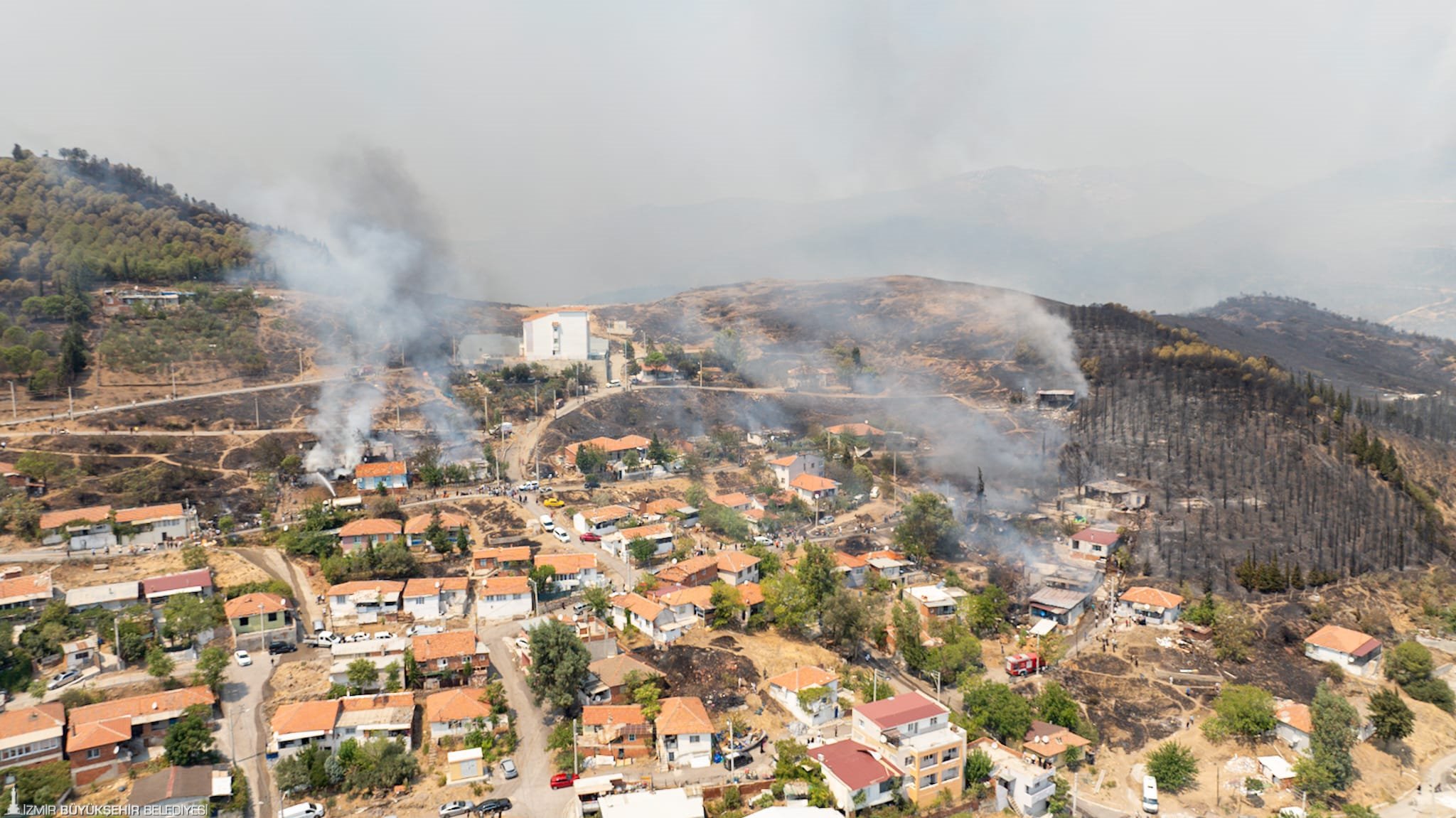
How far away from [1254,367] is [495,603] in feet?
185

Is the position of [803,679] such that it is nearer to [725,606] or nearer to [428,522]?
[725,606]

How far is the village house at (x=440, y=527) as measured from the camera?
3772 centimetres

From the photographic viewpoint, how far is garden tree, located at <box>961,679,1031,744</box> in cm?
2619

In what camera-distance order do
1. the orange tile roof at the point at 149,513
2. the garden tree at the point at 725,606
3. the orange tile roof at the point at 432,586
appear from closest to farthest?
1. the garden tree at the point at 725,606
2. the orange tile roof at the point at 432,586
3. the orange tile roof at the point at 149,513

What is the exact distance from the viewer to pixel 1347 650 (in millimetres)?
32938

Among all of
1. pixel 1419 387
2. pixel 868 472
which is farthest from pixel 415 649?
pixel 1419 387

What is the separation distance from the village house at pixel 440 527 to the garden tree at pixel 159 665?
10788 millimetres

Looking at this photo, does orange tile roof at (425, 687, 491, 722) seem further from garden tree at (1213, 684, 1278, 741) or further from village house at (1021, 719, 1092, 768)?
garden tree at (1213, 684, 1278, 741)

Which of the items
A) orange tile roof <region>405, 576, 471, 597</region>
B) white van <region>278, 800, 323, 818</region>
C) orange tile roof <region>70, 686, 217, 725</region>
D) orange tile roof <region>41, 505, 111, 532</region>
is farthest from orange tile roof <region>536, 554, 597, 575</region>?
orange tile roof <region>41, 505, 111, 532</region>

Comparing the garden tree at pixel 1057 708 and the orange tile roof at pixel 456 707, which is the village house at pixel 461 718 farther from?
the garden tree at pixel 1057 708

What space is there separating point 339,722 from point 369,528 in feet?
45.2

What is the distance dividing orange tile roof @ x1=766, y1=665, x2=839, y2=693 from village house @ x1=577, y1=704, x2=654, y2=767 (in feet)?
15.8

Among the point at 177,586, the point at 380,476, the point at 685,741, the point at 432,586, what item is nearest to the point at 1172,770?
the point at 685,741

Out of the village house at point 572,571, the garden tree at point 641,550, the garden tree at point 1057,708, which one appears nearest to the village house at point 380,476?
the village house at point 572,571
